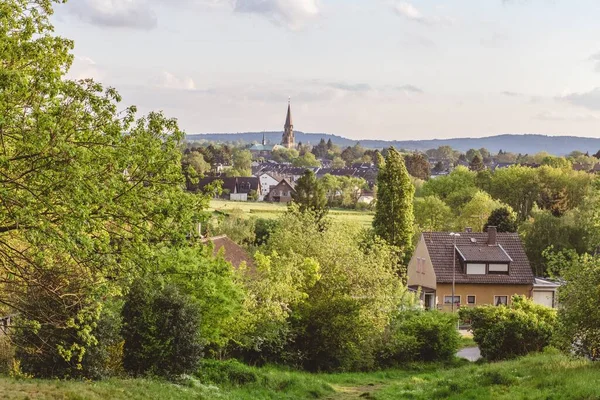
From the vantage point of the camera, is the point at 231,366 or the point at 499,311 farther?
the point at 499,311

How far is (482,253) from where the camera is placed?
49906mm

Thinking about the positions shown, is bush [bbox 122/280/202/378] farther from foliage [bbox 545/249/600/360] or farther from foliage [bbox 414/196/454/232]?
foliage [bbox 414/196/454/232]

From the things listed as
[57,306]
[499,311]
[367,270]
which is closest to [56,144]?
[57,306]

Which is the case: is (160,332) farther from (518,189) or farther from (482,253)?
(518,189)

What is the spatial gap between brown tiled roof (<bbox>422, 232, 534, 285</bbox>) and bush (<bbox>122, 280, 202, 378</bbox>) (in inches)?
1173

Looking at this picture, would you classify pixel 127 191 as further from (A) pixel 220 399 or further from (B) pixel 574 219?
(B) pixel 574 219

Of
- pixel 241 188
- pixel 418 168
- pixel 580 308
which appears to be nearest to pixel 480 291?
pixel 580 308

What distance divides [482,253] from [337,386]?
2615 centimetres

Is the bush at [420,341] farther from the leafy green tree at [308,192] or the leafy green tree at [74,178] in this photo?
the leafy green tree at [308,192]

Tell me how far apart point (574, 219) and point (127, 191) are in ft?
188

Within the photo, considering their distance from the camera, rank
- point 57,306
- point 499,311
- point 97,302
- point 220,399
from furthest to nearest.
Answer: point 499,311, point 220,399, point 57,306, point 97,302

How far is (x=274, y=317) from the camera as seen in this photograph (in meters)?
28.2


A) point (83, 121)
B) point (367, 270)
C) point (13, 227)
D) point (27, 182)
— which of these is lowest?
point (367, 270)

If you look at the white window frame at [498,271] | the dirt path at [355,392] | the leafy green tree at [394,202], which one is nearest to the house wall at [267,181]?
the leafy green tree at [394,202]
